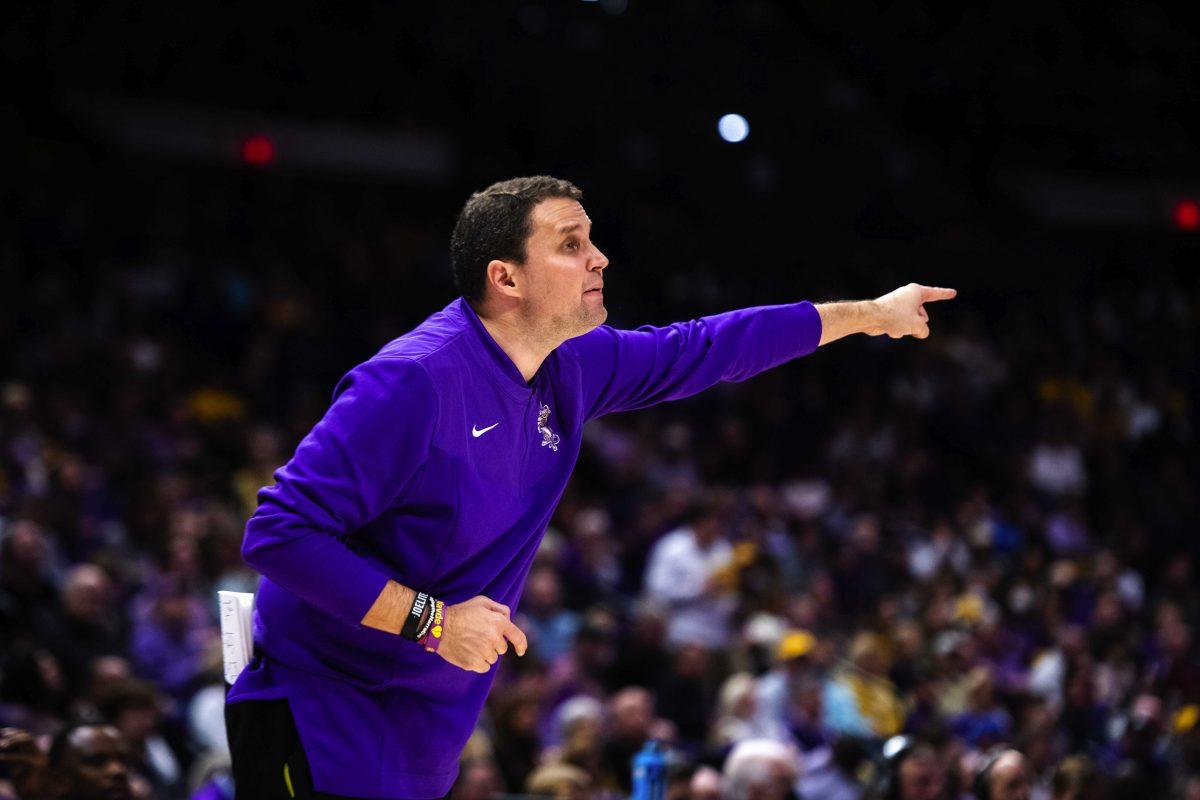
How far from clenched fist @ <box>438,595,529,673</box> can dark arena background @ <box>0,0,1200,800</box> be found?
107 inches

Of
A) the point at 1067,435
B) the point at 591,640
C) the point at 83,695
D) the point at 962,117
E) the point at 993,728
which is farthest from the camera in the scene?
the point at 962,117

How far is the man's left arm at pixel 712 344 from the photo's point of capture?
2.71 m

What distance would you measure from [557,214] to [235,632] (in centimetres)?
90

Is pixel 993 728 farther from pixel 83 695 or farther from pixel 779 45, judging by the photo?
pixel 779 45

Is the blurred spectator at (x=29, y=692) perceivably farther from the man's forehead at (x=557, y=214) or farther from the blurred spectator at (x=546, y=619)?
the man's forehead at (x=557, y=214)

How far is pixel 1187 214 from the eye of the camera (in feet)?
41.4

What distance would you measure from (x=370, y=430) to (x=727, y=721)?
466cm

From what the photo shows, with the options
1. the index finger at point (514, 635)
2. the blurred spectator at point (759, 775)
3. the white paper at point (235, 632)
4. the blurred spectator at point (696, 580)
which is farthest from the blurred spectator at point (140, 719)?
the blurred spectator at point (696, 580)

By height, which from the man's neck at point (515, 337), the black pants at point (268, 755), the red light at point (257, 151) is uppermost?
the red light at point (257, 151)

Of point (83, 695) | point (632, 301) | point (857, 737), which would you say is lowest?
point (857, 737)

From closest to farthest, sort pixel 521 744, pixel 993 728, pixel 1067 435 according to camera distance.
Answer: pixel 521 744, pixel 993 728, pixel 1067 435

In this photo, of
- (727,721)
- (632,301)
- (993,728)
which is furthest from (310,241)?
(993,728)

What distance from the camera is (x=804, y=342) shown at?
2.81 m

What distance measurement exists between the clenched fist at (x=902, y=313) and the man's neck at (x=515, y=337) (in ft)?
2.49
